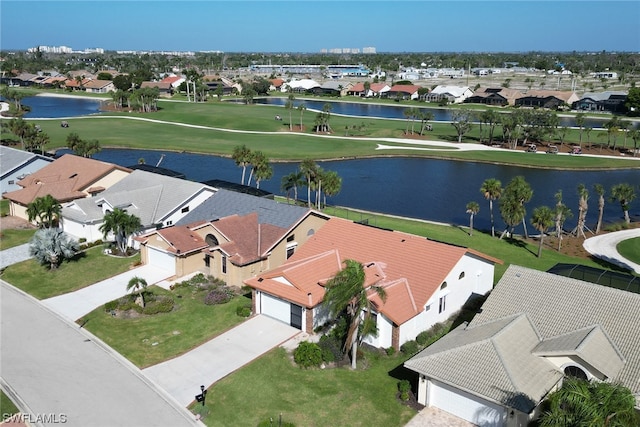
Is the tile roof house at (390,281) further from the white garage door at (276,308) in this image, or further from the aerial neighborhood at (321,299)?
the aerial neighborhood at (321,299)

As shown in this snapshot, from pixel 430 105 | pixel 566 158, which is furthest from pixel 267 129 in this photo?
pixel 430 105

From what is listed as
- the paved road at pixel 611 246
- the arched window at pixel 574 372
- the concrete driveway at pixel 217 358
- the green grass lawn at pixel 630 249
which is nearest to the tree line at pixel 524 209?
the paved road at pixel 611 246

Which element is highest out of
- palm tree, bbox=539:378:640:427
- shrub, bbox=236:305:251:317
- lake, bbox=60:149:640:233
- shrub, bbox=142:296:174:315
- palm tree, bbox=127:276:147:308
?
palm tree, bbox=539:378:640:427

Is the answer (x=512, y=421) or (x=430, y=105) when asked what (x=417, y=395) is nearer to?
(x=512, y=421)

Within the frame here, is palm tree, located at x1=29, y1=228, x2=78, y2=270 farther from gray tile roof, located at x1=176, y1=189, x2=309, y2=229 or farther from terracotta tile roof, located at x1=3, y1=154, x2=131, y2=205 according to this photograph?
terracotta tile roof, located at x1=3, y1=154, x2=131, y2=205

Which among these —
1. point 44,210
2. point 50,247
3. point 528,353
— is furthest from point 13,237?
point 528,353

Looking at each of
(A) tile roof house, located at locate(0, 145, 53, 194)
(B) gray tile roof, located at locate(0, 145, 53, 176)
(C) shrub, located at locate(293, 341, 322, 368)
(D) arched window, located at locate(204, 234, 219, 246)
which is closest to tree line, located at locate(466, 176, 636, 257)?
(D) arched window, located at locate(204, 234, 219, 246)
